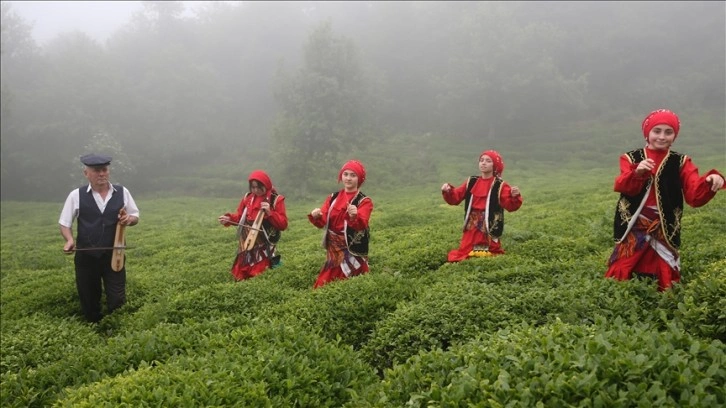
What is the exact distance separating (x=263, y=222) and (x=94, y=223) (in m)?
2.70

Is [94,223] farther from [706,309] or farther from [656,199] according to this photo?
[706,309]

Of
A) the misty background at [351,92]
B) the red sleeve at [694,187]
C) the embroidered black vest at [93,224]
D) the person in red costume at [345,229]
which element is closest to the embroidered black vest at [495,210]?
the person in red costume at [345,229]

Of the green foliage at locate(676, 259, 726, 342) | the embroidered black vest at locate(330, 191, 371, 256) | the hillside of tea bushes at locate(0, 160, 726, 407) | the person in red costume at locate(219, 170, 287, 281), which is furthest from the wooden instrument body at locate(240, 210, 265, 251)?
the green foliage at locate(676, 259, 726, 342)

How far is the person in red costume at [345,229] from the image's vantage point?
28.3 ft

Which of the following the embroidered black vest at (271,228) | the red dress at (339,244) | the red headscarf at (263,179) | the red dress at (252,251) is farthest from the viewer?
the red dress at (252,251)

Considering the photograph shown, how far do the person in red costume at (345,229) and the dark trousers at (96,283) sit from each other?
3.20 meters

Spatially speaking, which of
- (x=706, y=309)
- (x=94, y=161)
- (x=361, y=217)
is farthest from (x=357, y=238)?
(x=706, y=309)

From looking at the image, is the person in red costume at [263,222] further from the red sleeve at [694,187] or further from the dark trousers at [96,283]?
the red sleeve at [694,187]

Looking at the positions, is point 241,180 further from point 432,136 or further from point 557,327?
point 557,327

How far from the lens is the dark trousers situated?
337 inches

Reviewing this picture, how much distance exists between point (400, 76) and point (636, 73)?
24.8 metres

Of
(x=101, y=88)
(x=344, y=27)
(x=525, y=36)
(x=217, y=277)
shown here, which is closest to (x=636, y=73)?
(x=525, y=36)

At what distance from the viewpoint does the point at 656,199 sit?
236 inches

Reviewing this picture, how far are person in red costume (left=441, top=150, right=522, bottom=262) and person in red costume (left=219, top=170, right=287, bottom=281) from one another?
115 inches
